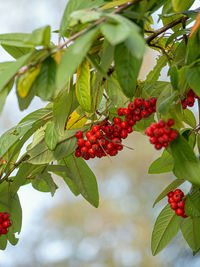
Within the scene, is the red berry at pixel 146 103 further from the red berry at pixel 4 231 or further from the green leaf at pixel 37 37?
the red berry at pixel 4 231

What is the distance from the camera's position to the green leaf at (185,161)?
431 mm

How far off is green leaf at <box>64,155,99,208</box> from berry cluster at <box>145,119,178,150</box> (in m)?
0.22

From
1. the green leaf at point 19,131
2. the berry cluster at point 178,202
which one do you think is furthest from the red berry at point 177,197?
the green leaf at point 19,131

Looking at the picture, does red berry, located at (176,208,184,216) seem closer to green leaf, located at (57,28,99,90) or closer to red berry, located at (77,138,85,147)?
red berry, located at (77,138,85,147)

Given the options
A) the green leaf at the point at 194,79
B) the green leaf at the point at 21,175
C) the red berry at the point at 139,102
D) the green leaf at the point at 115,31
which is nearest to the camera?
the green leaf at the point at 115,31

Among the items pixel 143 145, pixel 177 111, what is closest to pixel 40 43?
pixel 177 111

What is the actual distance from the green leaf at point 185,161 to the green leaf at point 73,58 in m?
0.17

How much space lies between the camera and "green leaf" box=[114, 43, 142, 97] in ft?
1.31

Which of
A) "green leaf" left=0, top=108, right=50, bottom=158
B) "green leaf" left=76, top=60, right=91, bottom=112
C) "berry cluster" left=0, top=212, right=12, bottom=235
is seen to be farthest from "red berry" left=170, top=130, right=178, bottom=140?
"berry cluster" left=0, top=212, right=12, bottom=235

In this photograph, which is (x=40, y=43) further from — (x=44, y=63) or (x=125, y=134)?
(x=125, y=134)

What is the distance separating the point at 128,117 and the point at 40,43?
0.20m

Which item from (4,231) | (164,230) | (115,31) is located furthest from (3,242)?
(115,31)

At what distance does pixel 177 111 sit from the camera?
1.43ft

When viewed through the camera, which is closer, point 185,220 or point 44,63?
point 44,63
